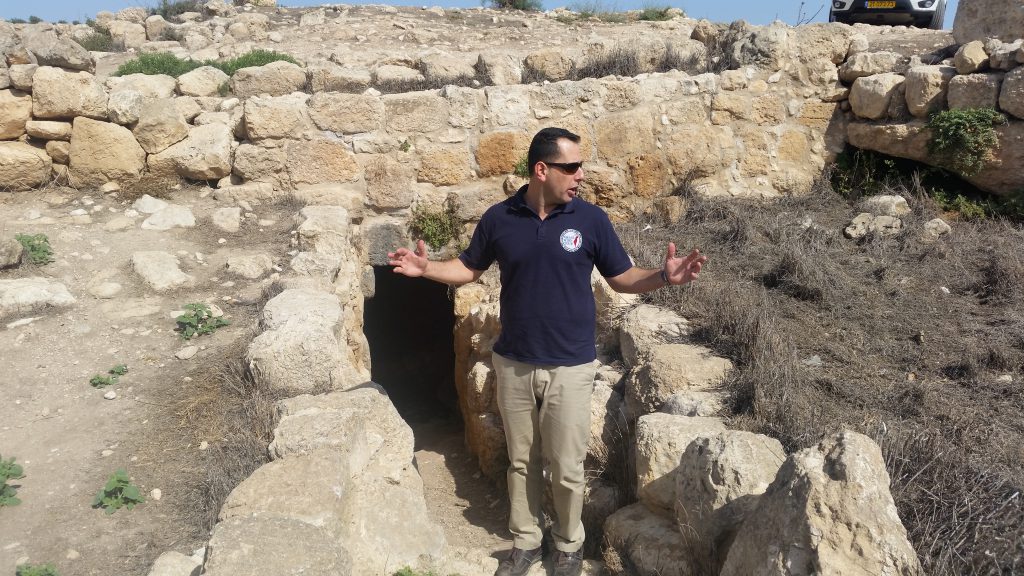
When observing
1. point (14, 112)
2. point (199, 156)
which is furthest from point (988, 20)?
point (14, 112)

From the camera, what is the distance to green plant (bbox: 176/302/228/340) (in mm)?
4031

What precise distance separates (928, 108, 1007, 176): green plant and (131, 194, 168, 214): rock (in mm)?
6013

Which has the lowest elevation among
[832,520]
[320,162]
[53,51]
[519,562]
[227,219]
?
[519,562]

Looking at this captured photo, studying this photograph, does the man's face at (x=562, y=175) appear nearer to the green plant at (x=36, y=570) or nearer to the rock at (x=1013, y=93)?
the green plant at (x=36, y=570)

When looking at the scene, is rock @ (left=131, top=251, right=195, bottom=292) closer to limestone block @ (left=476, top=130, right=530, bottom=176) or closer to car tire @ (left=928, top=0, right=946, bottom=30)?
limestone block @ (left=476, top=130, right=530, bottom=176)

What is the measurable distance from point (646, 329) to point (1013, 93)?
355cm

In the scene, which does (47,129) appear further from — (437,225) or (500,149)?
(500,149)

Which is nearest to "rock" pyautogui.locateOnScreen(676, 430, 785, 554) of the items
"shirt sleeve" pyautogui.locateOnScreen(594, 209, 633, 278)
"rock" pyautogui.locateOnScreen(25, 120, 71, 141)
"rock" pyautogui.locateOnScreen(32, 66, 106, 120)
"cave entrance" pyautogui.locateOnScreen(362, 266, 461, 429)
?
"shirt sleeve" pyautogui.locateOnScreen(594, 209, 633, 278)

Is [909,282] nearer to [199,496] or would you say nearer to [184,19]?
[199,496]

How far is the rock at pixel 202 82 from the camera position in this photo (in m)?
6.20

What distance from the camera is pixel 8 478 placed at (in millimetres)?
2904

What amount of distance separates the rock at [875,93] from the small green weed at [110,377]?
5.95 meters

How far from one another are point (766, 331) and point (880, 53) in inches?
149

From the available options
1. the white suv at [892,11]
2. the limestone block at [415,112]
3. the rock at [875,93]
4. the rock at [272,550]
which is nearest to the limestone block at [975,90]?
the rock at [875,93]
